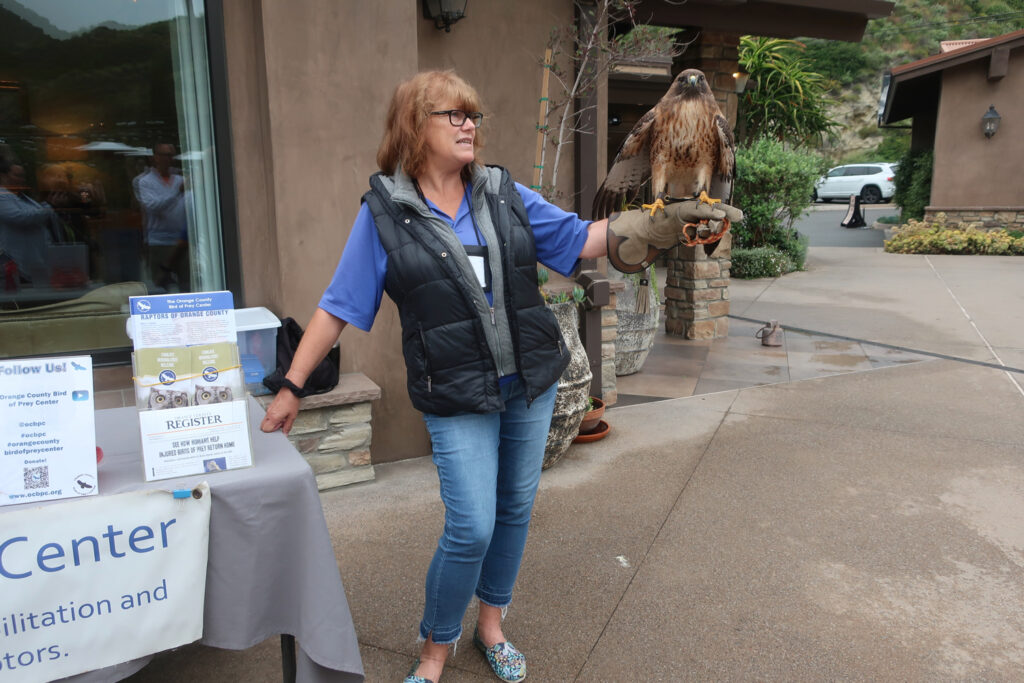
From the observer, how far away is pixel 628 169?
107 inches

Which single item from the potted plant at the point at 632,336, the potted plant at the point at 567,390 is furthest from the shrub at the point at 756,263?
the potted plant at the point at 567,390

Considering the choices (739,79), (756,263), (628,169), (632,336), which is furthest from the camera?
(756,263)

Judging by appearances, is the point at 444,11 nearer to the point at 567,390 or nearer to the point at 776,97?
the point at 567,390

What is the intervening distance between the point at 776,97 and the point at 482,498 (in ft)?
52.9

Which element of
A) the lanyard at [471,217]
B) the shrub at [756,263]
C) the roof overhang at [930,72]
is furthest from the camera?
the roof overhang at [930,72]

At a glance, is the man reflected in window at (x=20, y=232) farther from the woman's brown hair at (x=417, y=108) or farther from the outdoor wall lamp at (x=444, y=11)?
the woman's brown hair at (x=417, y=108)

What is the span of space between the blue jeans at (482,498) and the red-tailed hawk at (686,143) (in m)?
0.80

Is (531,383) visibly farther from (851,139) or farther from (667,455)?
(851,139)

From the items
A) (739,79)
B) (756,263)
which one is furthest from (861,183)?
(739,79)

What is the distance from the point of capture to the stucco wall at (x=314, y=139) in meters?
3.64

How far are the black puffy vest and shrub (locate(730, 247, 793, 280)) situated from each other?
407 inches

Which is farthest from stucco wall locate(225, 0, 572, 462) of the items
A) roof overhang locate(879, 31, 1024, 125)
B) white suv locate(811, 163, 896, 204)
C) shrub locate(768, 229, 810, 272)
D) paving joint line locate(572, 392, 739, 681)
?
white suv locate(811, 163, 896, 204)

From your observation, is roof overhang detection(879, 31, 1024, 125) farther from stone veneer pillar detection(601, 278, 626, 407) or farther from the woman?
the woman

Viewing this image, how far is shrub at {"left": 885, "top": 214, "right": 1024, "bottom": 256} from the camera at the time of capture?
543 inches
